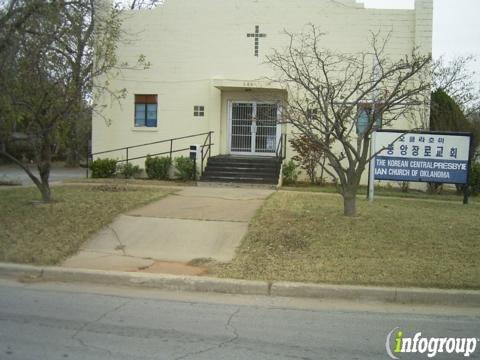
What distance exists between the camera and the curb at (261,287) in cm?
707

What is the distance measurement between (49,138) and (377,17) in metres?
13.5

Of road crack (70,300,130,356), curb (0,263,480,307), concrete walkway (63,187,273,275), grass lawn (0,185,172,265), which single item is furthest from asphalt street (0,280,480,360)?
grass lawn (0,185,172,265)

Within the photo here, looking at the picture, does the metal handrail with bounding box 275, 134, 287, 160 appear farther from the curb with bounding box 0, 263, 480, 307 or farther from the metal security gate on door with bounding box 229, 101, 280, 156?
the curb with bounding box 0, 263, 480, 307

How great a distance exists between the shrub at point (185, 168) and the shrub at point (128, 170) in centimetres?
213

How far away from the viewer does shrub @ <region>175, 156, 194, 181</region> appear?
1920cm

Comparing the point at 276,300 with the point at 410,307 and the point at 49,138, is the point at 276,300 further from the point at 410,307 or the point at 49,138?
the point at 49,138

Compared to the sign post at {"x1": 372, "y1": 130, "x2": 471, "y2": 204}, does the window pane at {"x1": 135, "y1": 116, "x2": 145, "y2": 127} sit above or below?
above

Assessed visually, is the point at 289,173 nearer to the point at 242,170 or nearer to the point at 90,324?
the point at 242,170

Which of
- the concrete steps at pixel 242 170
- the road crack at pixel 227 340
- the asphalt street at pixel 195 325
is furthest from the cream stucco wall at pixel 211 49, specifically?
the road crack at pixel 227 340

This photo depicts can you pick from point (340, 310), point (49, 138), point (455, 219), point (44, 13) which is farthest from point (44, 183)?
point (455, 219)

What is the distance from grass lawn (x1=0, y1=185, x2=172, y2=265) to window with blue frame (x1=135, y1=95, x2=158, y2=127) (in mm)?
7250

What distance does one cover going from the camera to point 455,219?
35.7 feet

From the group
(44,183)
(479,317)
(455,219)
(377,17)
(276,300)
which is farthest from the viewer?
(377,17)

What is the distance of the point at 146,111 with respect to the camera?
21.4 m
